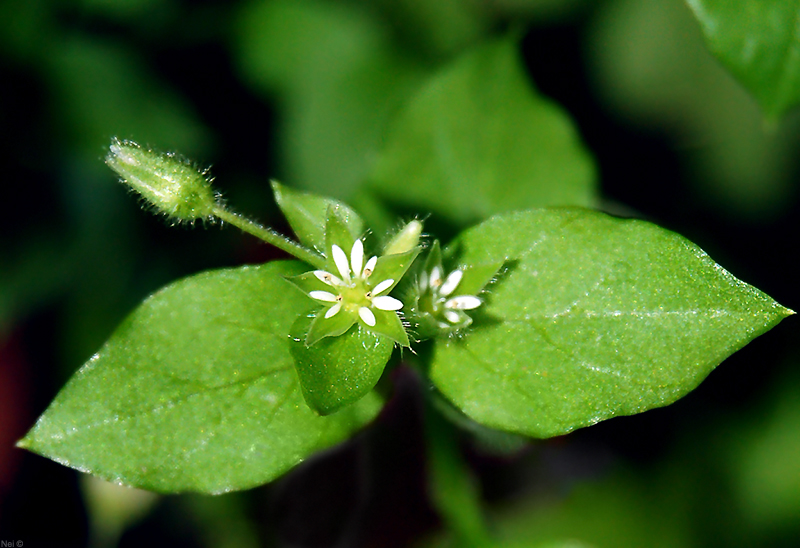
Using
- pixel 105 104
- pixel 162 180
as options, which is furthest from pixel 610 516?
pixel 105 104

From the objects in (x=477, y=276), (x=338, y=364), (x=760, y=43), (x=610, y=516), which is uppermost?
(x=760, y=43)

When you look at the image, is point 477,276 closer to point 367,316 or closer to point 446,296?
point 446,296

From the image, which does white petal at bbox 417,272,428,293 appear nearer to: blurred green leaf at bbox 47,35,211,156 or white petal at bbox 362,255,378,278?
white petal at bbox 362,255,378,278

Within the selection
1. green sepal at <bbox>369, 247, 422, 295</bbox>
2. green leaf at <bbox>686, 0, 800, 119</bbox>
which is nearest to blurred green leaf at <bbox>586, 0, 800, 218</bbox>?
green leaf at <bbox>686, 0, 800, 119</bbox>

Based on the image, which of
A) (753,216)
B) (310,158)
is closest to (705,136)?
(753,216)

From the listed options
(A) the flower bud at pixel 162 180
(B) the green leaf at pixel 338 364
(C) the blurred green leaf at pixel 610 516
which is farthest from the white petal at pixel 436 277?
(C) the blurred green leaf at pixel 610 516

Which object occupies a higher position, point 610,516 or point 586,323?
point 586,323
